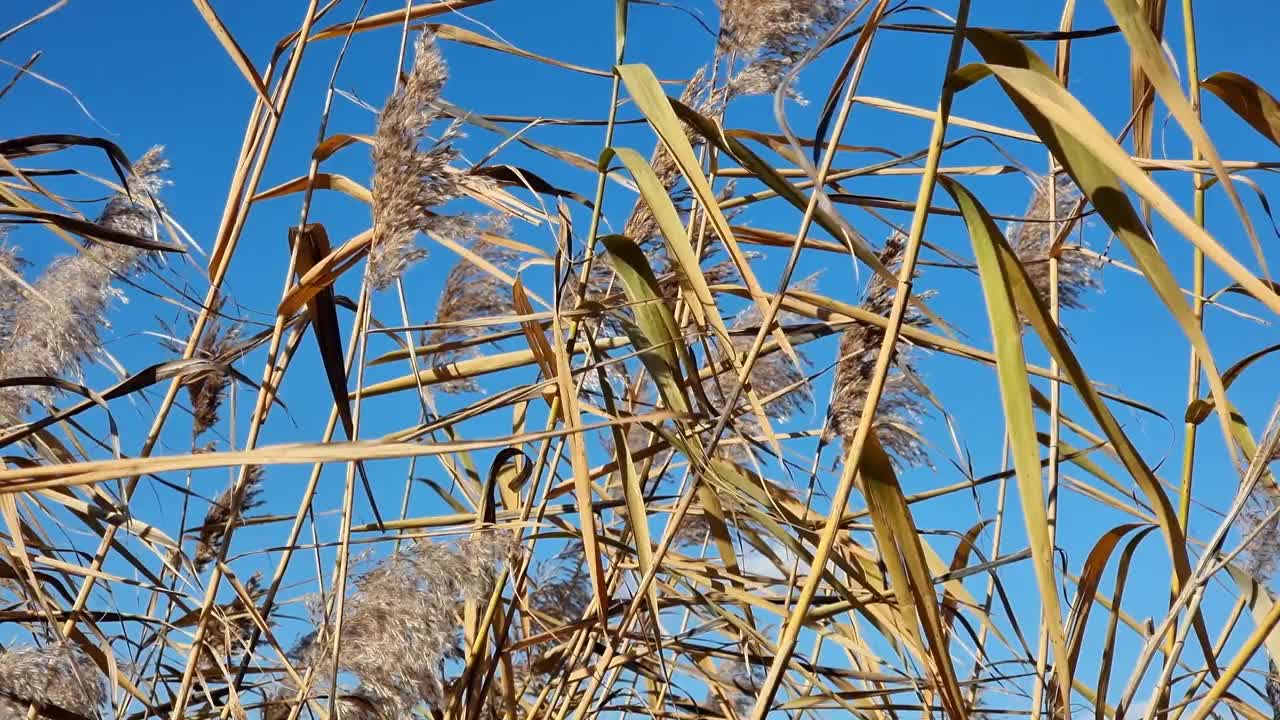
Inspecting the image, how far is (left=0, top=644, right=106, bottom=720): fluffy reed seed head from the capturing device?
103cm

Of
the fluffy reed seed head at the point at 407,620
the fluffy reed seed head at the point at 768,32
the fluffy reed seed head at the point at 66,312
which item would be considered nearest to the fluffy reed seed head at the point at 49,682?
the fluffy reed seed head at the point at 407,620

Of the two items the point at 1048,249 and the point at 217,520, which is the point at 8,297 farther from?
the point at 1048,249

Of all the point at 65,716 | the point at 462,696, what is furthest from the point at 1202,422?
the point at 65,716

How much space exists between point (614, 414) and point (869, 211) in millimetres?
431

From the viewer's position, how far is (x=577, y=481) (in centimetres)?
108

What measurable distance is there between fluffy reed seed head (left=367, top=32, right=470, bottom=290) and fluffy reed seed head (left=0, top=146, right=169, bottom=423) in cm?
38

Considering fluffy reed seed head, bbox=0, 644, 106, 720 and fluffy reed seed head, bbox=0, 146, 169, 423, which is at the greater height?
fluffy reed seed head, bbox=0, 146, 169, 423

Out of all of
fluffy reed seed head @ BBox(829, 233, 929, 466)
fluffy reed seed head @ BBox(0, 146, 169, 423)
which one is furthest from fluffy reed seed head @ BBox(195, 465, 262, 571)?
fluffy reed seed head @ BBox(829, 233, 929, 466)

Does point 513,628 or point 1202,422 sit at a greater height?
point 1202,422

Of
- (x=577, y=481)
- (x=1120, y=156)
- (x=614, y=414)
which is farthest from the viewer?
(x=614, y=414)

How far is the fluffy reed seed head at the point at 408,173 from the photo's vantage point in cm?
123

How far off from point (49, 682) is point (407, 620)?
35 cm

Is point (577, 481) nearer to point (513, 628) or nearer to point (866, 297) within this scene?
point (866, 297)

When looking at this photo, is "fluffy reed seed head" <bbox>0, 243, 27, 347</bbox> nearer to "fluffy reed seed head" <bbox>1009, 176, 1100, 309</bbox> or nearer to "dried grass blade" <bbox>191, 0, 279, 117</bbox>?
"dried grass blade" <bbox>191, 0, 279, 117</bbox>
